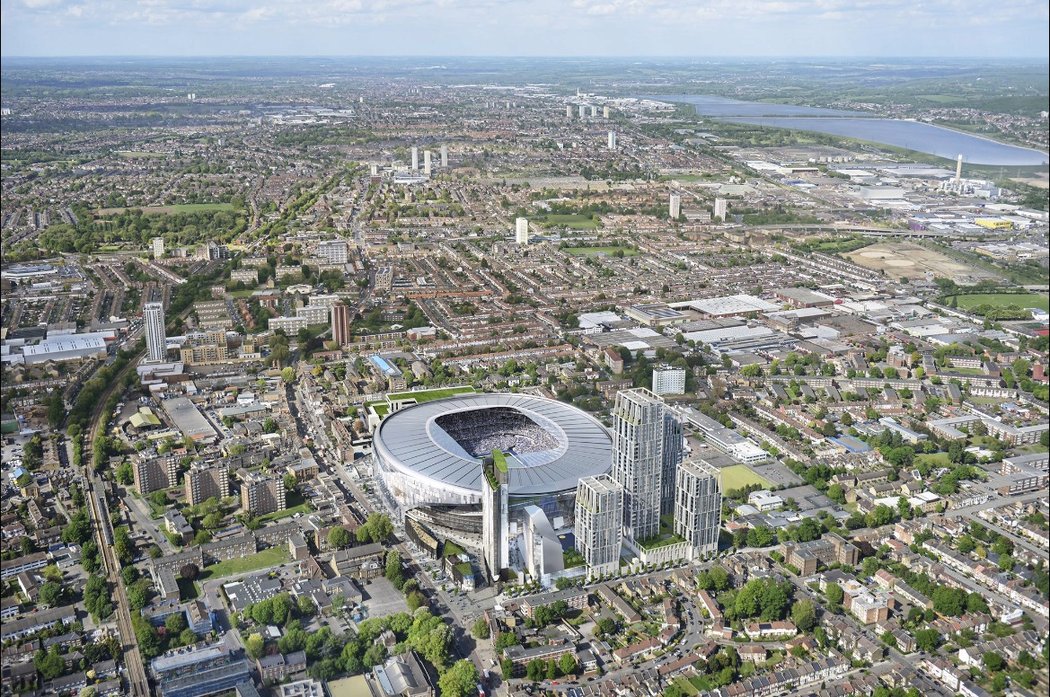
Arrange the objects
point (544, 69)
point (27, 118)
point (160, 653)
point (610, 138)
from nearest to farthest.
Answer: point (160, 653)
point (27, 118)
point (610, 138)
point (544, 69)

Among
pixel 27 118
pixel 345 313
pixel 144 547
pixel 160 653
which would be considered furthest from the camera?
pixel 27 118

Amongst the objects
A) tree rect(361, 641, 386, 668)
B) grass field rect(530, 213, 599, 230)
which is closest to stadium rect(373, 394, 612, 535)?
tree rect(361, 641, 386, 668)

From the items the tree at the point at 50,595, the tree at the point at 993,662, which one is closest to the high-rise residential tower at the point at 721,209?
the tree at the point at 993,662

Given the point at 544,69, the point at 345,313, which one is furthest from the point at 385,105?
the point at 345,313

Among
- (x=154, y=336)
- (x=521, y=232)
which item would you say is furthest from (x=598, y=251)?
(x=154, y=336)

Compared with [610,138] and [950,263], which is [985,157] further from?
[610,138]

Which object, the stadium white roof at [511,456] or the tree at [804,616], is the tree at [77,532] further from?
the tree at [804,616]

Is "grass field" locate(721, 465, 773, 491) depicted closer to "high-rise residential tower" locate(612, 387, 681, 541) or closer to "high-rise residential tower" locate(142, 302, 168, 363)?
"high-rise residential tower" locate(612, 387, 681, 541)

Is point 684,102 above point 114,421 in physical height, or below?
above
